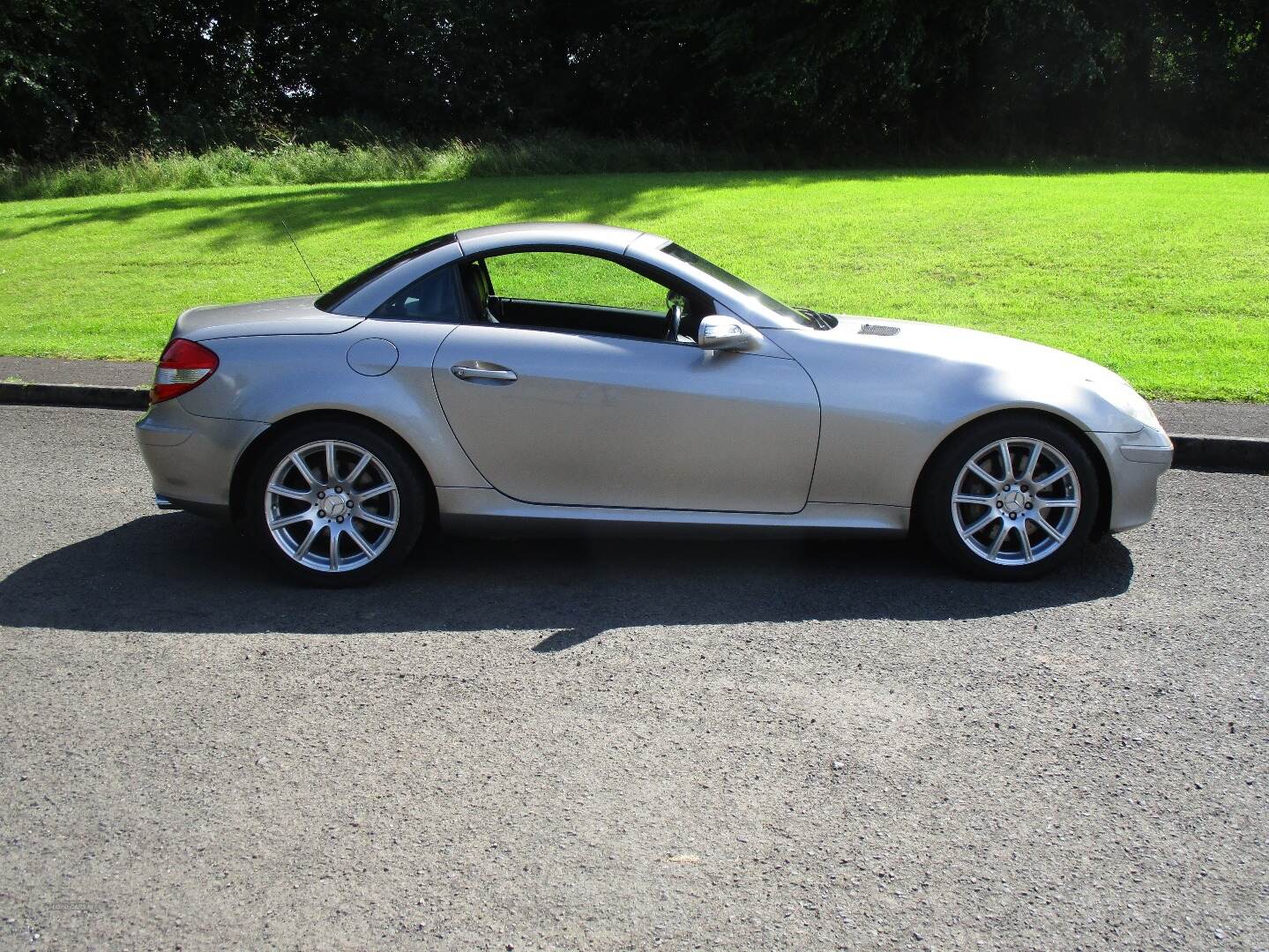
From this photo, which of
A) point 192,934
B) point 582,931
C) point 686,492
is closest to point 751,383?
point 686,492

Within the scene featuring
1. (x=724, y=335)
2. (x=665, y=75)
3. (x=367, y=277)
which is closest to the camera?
(x=724, y=335)

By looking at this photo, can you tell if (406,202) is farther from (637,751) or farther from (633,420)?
(637,751)

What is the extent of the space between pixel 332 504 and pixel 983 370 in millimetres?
2880

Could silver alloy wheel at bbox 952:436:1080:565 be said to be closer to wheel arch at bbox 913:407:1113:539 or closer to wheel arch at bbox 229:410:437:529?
wheel arch at bbox 913:407:1113:539

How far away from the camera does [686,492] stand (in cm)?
539

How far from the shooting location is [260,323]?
5.56 meters

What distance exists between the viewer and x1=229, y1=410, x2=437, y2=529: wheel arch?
536 centimetres

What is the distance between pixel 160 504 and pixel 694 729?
9.48 feet

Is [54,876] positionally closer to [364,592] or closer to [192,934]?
[192,934]

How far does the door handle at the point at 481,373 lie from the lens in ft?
17.5

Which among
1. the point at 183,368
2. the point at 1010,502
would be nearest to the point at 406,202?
the point at 183,368

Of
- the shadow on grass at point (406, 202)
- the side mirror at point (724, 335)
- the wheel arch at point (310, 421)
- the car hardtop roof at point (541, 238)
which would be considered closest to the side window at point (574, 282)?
the car hardtop roof at point (541, 238)

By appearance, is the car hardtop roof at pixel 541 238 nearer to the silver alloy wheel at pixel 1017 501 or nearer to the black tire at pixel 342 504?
the black tire at pixel 342 504

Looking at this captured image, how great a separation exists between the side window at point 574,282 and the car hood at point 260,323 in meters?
0.75
